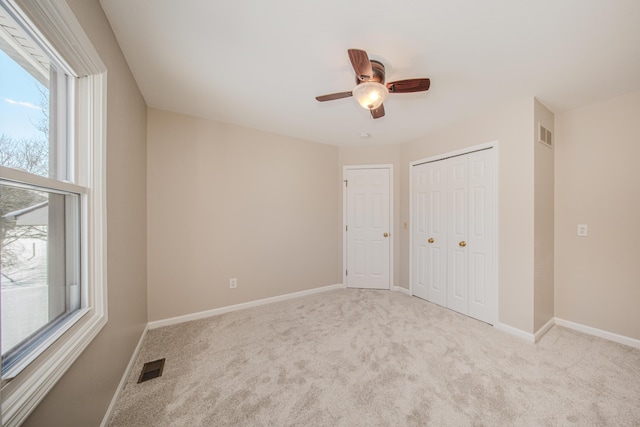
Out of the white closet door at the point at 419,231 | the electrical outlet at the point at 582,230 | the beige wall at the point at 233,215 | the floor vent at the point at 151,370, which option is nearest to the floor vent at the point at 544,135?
the electrical outlet at the point at 582,230

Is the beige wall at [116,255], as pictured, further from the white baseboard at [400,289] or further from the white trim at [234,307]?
the white baseboard at [400,289]

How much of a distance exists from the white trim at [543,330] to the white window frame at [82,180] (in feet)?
11.3

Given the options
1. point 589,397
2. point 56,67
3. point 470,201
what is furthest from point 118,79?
point 589,397

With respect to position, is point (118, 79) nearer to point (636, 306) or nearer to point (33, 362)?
point (33, 362)

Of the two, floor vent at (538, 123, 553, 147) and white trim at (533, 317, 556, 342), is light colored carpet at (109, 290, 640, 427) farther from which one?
floor vent at (538, 123, 553, 147)

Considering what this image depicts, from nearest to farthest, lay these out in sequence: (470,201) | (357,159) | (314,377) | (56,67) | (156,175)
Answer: (56,67) < (314,377) < (156,175) < (470,201) < (357,159)

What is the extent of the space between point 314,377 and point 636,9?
10.00 ft

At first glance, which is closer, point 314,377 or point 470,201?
point 314,377

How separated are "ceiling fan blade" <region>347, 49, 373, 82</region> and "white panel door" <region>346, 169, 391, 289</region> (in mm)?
2303

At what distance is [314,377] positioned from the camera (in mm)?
1746

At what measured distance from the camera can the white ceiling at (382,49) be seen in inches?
52.3

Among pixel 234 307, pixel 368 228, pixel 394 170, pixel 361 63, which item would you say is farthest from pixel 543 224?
pixel 234 307

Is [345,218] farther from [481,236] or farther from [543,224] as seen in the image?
[543,224]

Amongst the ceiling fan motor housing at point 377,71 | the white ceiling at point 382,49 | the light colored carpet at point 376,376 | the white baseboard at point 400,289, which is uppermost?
the white ceiling at point 382,49
